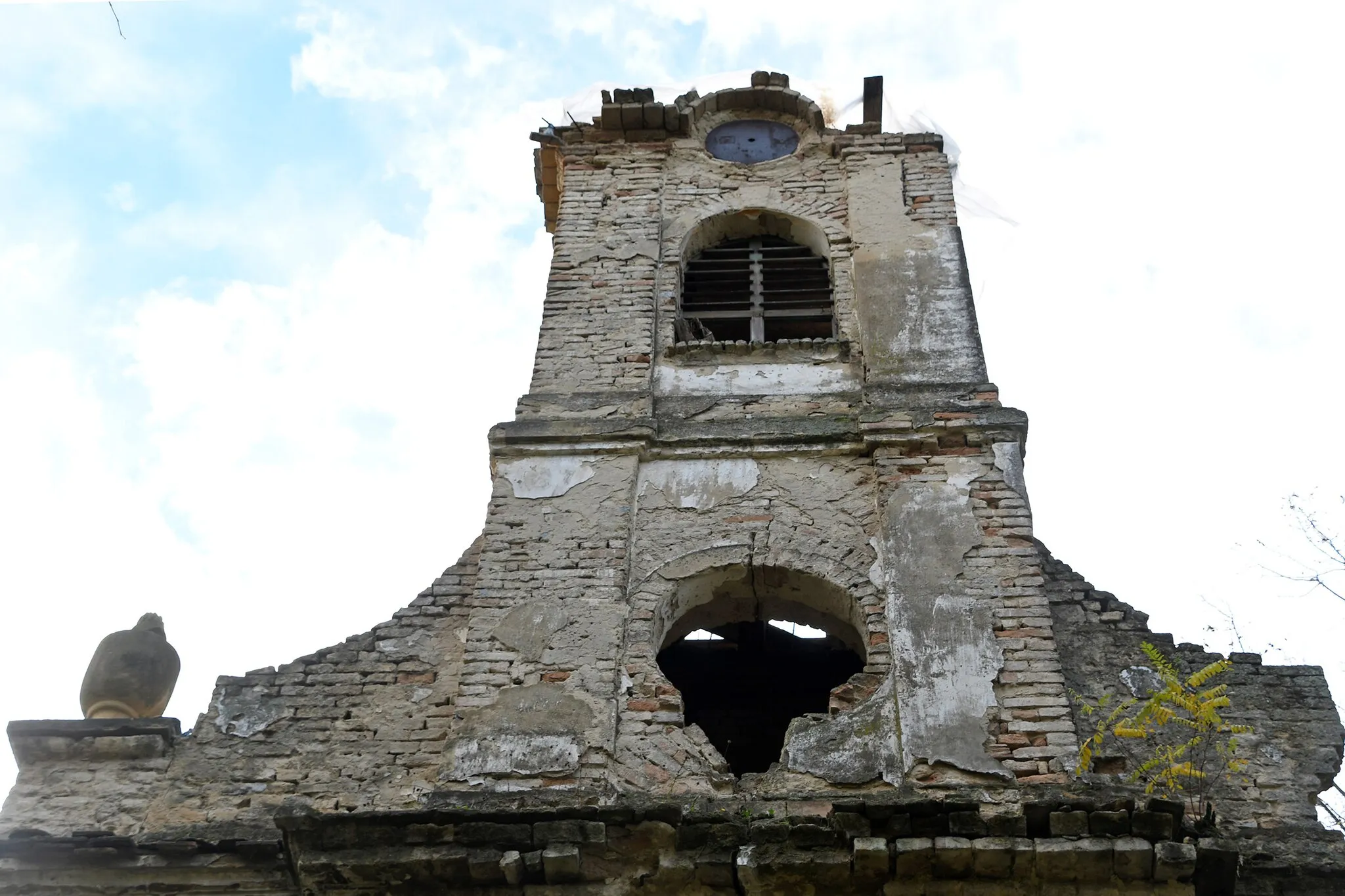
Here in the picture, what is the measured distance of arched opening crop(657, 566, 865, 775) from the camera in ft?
28.0

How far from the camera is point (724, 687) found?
958cm

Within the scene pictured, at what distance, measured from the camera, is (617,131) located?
12.1 meters

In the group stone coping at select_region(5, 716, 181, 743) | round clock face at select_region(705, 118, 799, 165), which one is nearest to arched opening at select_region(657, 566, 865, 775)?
stone coping at select_region(5, 716, 181, 743)

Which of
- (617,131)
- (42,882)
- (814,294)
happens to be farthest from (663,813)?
(617,131)

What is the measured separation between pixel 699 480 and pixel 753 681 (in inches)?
64.0

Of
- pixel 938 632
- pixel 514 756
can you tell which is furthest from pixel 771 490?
pixel 514 756

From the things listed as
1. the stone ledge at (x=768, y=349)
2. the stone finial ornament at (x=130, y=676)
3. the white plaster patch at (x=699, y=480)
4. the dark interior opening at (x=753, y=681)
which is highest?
the stone ledge at (x=768, y=349)

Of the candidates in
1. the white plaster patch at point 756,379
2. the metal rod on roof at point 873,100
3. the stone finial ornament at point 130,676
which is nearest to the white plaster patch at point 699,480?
the white plaster patch at point 756,379

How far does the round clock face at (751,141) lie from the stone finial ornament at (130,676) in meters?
6.16

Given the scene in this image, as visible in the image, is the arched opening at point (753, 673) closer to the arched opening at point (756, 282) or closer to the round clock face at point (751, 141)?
the arched opening at point (756, 282)

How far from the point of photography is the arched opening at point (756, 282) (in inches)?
412

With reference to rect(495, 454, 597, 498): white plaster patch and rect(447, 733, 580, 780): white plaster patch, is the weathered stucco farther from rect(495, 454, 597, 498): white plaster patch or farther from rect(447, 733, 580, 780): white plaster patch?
rect(495, 454, 597, 498): white plaster patch

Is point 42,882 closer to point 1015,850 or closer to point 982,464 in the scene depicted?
point 1015,850

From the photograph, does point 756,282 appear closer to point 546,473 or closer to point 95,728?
point 546,473
